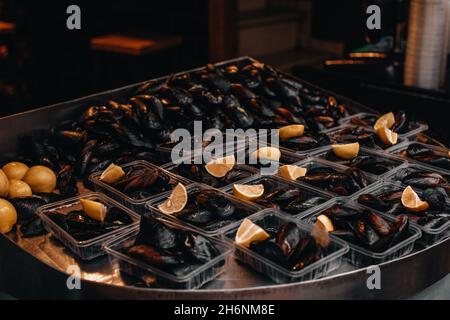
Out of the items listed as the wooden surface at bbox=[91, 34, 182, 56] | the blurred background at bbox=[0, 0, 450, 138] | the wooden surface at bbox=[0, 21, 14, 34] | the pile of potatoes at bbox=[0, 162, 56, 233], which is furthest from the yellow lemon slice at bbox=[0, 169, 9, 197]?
the wooden surface at bbox=[0, 21, 14, 34]

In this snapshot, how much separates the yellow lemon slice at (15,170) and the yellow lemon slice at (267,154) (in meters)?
0.91

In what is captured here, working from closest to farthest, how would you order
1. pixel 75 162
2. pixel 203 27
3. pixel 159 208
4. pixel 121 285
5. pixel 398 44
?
→ pixel 121 285
pixel 159 208
pixel 75 162
pixel 398 44
pixel 203 27

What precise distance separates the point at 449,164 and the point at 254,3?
5.57m

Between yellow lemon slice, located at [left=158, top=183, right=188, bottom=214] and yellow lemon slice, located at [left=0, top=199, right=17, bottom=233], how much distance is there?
0.50 meters

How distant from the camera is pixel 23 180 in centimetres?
230

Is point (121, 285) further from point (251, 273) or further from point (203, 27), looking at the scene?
point (203, 27)

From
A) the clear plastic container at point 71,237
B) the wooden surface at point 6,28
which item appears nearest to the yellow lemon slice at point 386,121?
the clear plastic container at point 71,237

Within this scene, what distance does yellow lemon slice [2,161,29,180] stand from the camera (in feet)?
7.56

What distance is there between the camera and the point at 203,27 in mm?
6262

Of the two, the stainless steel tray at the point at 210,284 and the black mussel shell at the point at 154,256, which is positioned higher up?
the black mussel shell at the point at 154,256

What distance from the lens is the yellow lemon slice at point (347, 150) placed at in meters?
2.42

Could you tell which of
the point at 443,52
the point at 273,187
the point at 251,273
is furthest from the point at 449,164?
the point at 443,52

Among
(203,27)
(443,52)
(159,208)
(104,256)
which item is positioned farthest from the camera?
(203,27)

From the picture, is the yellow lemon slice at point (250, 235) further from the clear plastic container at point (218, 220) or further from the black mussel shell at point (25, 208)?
the black mussel shell at point (25, 208)
